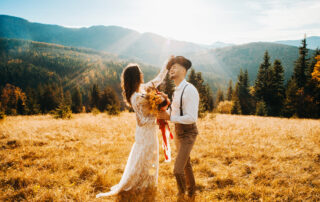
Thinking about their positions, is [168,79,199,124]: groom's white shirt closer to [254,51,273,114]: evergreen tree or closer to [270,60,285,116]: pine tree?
[254,51,273,114]: evergreen tree

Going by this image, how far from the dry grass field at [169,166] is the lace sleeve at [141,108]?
2.02m

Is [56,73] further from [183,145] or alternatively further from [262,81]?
[183,145]

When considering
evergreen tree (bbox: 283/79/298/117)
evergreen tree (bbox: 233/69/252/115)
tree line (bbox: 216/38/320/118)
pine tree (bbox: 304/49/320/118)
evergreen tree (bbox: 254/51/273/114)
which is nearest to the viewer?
pine tree (bbox: 304/49/320/118)

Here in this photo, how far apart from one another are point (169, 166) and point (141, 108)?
326 cm

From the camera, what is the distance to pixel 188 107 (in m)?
3.37

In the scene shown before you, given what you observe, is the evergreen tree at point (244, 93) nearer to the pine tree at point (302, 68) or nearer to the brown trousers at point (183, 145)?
the pine tree at point (302, 68)

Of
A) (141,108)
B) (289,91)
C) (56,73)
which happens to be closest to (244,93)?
(289,91)

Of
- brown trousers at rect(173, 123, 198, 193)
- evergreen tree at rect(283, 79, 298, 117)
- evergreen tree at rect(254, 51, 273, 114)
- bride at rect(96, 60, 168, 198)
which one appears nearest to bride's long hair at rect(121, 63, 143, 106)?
bride at rect(96, 60, 168, 198)

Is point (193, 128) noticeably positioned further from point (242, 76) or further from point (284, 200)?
point (242, 76)

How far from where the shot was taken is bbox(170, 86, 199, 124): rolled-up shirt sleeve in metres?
3.34

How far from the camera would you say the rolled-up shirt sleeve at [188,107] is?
334cm

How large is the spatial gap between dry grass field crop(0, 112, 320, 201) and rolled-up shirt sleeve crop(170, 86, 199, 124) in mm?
2175

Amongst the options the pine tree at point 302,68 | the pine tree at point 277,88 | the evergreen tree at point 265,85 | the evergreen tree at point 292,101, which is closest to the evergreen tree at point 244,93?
the evergreen tree at point 265,85

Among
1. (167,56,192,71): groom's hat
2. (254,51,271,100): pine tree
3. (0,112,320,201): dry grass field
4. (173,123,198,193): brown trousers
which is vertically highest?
(254,51,271,100): pine tree
